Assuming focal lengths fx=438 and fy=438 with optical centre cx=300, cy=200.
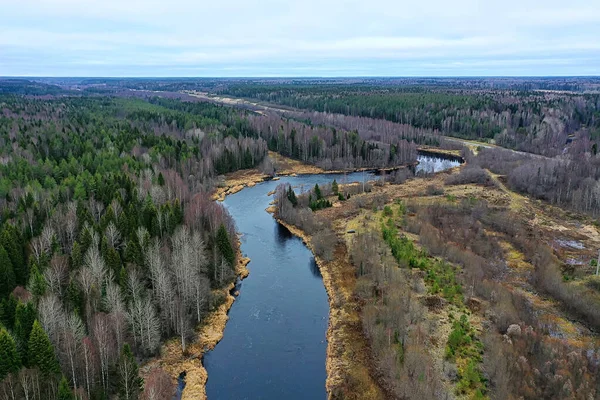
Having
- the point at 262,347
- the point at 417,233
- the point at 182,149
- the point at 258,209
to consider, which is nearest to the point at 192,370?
the point at 262,347

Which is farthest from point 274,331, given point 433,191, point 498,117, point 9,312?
point 498,117

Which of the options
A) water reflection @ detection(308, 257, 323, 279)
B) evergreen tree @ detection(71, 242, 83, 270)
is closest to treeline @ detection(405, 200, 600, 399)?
water reflection @ detection(308, 257, 323, 279)

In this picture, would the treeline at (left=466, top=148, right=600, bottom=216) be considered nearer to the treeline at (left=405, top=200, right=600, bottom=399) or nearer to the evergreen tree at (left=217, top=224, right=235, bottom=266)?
the treeline at (left=405, top=200, right=600, bottom=399)

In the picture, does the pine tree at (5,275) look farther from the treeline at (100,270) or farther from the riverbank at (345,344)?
the riverbank at (345,344)

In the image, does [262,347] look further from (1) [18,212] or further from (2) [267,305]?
(1) [18,212]

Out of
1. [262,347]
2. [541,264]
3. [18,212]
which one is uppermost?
[18,212]

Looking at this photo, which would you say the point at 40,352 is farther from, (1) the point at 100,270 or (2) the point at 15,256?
(2) the point at 15,256
